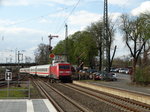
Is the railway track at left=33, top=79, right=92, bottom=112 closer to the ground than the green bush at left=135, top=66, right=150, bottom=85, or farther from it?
closer to the ground

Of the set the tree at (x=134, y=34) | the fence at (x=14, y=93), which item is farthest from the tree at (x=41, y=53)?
the fence at (x=14, y=93)

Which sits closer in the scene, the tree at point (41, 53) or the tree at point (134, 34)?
the tree at point (134, 34)

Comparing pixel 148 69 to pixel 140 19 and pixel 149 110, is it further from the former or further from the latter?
pixel 149 110

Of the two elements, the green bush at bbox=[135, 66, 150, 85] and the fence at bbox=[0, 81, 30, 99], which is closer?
the fence at bbox=[0, 81, 30, 99]

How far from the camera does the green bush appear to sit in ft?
119

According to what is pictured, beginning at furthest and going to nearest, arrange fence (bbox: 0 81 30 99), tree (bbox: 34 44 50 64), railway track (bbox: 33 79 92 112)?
tree (bbox: 34 44 50 64), fence (bbox: 0 81 30 99), railway track (bbox: 33 79 92 112)

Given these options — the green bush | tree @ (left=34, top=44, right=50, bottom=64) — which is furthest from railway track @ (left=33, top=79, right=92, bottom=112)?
tree @ (left=34, top=44, right=50, bottom=64)

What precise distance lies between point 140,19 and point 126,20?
6.95 m

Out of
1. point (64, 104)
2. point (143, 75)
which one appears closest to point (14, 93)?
point (64, 104)

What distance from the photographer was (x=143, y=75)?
3662 cm

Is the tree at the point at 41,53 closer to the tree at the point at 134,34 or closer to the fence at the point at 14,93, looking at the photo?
the tree at the point at 134,34

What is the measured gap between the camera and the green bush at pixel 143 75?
3631 cm

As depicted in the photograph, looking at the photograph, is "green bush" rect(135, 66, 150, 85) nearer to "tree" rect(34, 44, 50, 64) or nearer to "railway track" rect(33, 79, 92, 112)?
"railway track" rect(33, 79, 92, 112)

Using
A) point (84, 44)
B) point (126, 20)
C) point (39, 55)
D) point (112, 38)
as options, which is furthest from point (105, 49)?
point (39, 55)
